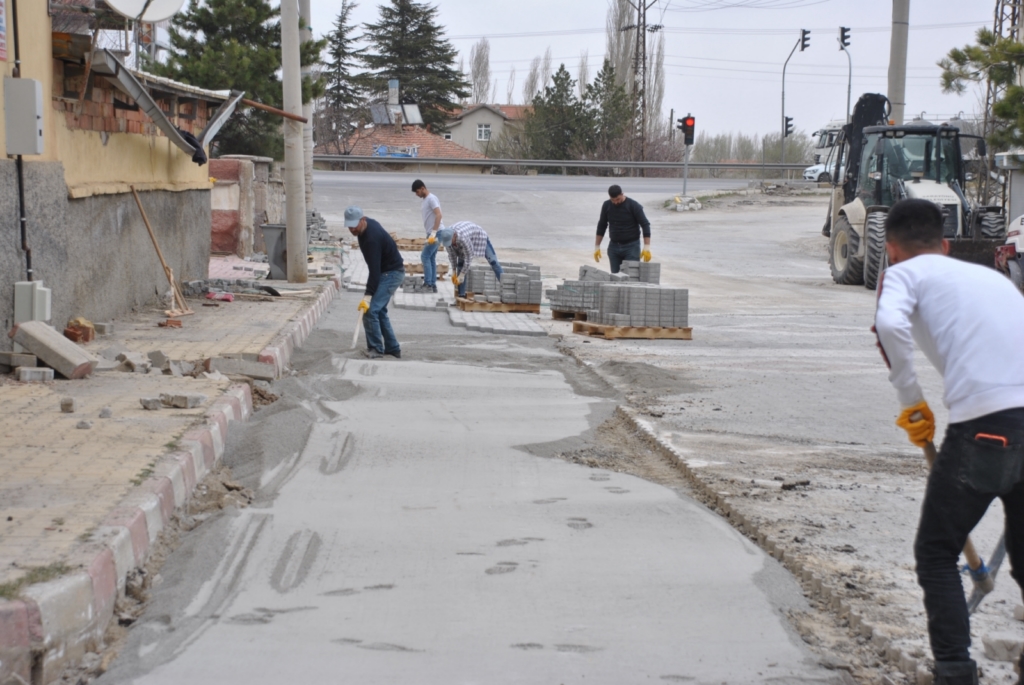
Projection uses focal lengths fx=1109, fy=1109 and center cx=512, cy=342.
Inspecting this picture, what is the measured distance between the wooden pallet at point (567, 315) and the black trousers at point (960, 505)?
10.2m

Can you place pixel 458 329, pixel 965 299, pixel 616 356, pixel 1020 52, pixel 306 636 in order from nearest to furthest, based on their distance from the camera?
1. pixel 965 299
2. pixel 306 636
3. pixel 616 356
4. pixel 458 329
5. pixel 1020 52

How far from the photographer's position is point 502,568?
4613 mm

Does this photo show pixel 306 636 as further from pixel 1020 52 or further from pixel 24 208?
pixel 1020 52

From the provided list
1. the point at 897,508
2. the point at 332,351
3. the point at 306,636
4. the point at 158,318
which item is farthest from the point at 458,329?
the point at 306,636

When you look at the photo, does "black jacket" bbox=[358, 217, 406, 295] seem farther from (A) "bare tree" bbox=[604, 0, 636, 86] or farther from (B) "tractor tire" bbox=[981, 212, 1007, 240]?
(A) "bare tree" bbox=[604, 0, 636, 86]

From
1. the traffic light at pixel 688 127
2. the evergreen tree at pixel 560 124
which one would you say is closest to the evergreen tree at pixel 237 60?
the traffic light at pixel 688 127

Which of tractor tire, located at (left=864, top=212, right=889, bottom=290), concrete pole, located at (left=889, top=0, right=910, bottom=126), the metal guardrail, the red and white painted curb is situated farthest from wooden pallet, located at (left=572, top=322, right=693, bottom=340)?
the metal guardrail

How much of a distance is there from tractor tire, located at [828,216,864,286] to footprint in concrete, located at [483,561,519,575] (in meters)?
16.2

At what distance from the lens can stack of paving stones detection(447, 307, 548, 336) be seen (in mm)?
12445

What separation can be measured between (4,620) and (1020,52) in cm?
1406

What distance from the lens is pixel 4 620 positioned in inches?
140

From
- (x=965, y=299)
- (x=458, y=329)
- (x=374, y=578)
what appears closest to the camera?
(x=965, y=299)

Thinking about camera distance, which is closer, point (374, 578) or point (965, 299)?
point (965, 299)

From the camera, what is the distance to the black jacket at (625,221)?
14711mm
